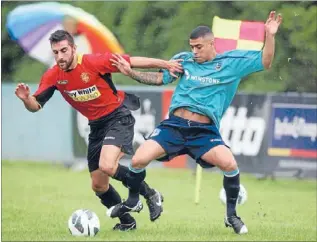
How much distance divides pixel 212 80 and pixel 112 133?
48.2 inches

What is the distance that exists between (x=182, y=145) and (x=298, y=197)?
18.9 ft

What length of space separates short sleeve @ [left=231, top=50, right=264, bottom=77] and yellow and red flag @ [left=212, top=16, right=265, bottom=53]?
11.2ft

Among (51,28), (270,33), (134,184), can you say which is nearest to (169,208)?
(134,184)

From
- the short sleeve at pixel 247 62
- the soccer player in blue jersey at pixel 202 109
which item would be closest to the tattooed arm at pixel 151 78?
the soccer player in blue jersey at pixel 202 109

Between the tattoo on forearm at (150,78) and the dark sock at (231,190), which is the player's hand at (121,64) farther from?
the dark sock at (231,190)

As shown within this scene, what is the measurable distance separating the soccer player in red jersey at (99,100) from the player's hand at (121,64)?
56 mm

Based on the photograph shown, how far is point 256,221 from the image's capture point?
11320 mm

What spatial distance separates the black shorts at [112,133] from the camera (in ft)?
31.8

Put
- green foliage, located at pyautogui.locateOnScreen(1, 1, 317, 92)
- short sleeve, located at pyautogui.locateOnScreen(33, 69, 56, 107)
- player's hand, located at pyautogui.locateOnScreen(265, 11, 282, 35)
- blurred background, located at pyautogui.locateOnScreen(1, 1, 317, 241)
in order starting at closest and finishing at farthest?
1. player's hand, located at pyautogui.locateOnScreen(265, 11, 282, 35)
2. short sleeve, located at pyautogui.locateOnScreen(33, 69, 56, 107)
3. blurred background, located at pyautogui.locateOnScreen(1, 1, 317, 241)
4. green foliage, located at pyautogui.locateOnScreen(1, 1, 317, 92)

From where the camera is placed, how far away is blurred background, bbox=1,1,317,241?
1140cm

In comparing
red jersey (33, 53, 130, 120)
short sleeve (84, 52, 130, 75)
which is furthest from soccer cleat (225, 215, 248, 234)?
short sleeve (84, 52, 130, 75)

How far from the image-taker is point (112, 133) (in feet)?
31.9

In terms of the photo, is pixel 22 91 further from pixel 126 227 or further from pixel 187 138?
pixel 126 227

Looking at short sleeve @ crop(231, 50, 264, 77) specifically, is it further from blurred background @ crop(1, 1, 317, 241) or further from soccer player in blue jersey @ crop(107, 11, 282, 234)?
blurred background @ crop(1, 1, 317, 241)
